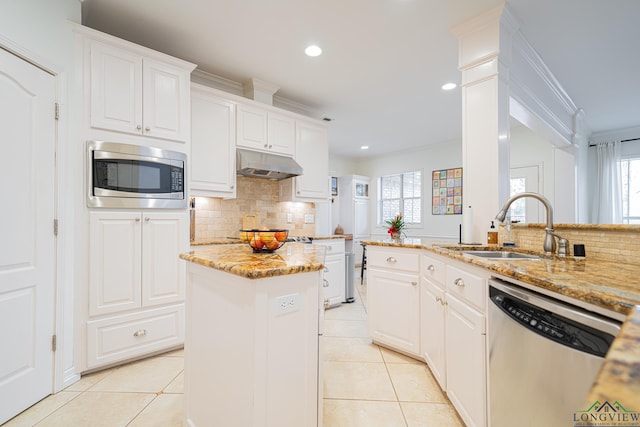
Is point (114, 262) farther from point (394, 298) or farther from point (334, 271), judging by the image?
point (334, 271)

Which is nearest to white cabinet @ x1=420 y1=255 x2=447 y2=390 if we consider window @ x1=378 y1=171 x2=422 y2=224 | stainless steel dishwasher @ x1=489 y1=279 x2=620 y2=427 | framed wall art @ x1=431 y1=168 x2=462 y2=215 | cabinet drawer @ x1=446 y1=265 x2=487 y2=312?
cabinet drawer @ x1=446 y1=265 x2=487 y2=312

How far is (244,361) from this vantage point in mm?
1116

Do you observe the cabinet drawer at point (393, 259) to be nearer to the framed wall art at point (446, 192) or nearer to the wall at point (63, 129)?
the wall at point (63, 129)

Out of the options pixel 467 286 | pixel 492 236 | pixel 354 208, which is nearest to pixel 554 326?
pixel 467 286

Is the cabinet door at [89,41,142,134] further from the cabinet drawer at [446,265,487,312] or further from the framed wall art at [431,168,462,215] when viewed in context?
the framed wall art at [431,168,462,215]

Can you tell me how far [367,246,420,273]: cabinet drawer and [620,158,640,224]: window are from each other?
478 centimetres

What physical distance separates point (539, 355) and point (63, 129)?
2840 millimetres

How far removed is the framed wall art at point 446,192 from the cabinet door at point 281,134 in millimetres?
3618

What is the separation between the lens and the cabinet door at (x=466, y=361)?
1.38 meters

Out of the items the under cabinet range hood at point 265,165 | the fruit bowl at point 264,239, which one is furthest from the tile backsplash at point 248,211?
the fruit bowl at point 264,239

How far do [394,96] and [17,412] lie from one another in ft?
14.2

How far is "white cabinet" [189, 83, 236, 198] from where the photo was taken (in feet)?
9.55

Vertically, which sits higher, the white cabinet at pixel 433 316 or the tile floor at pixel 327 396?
the white cabinet at pixel 433 316

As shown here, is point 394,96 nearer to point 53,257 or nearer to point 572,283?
point 572,283
